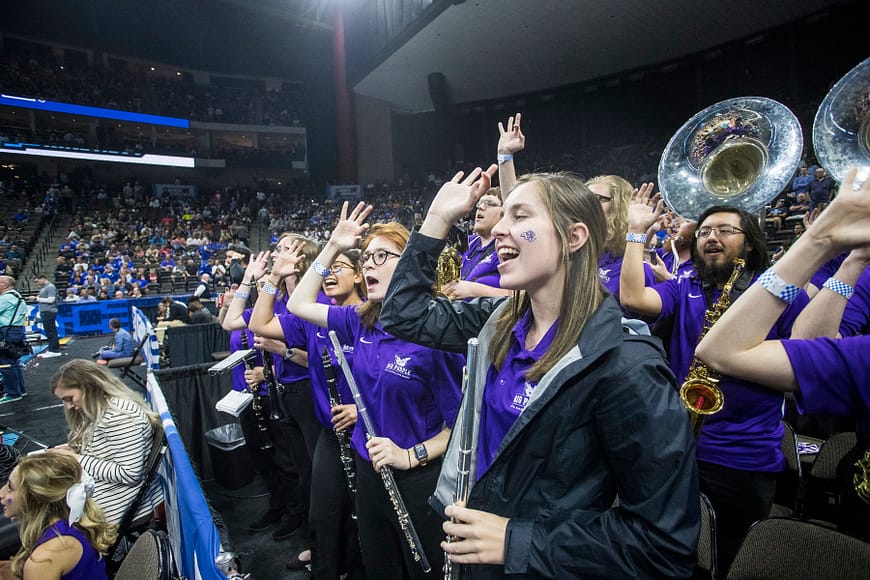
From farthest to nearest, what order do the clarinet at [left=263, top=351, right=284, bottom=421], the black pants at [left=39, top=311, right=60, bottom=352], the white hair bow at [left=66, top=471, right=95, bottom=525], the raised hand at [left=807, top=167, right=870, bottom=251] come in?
the black pants at [left=39, top=311, right=60, bottom=352]
the clarinet at [left=263, top=351, right=284, bottom=421]
the white hair bow at [left=66, top=471, right=95, bottom=525]
the raised hand at [left=807, top=167, right=870, bottom=251]

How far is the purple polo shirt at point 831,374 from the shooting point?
1242 mm

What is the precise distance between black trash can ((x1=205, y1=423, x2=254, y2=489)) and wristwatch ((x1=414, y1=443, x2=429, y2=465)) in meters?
3.40

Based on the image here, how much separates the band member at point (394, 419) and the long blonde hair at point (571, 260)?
0.74 meters

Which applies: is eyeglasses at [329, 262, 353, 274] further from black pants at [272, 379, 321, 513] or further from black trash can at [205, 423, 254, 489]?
black trash can at [205, 423, 254, 489]

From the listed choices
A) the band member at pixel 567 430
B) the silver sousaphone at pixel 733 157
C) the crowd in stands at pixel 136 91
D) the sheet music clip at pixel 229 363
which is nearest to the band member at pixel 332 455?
the sheet music clip at pixel 229 363

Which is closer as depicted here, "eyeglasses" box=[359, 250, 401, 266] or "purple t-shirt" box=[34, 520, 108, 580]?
"eyeglasses" box=[359, 250, 401, 266]

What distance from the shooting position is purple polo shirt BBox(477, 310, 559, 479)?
1.38 metres

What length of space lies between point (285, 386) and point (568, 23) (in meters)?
16.0

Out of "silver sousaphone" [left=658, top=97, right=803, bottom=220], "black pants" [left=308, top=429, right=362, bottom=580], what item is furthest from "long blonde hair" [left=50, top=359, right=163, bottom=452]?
"silver sousaphone" [left=658, top=97, right=803, bottom=220]

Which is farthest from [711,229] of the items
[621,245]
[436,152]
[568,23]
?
[436,152]

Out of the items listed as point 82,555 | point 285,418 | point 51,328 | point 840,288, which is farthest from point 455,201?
point 51,328

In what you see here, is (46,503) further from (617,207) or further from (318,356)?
(617,207)

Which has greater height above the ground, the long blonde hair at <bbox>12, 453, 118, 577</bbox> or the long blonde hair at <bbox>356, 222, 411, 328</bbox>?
the long blonde hair at <bbox>356, 222, 411, 328</bbox>

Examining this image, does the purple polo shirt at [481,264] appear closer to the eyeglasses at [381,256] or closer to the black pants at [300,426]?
the eyeglasses at [381,256]
